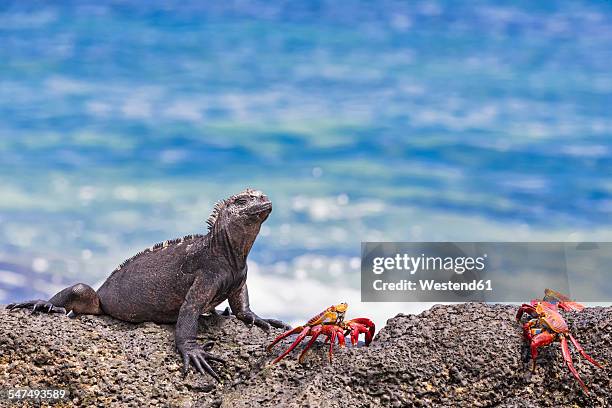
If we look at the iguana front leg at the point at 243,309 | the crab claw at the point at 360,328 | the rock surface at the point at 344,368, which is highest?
the iguana front leg at the point at 243,309

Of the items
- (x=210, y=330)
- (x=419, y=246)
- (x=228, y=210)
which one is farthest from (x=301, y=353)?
(x=419, y=246)

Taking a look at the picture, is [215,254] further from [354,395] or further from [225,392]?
[354,395]

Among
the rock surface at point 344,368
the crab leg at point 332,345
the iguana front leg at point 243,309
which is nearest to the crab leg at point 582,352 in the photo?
the rock surface at point 344,368

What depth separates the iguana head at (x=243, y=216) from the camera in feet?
20.6

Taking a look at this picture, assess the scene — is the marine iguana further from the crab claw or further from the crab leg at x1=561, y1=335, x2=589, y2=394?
the crab leg at x1=561, y1=335, x2=589, y2=394

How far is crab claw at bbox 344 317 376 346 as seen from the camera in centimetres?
590

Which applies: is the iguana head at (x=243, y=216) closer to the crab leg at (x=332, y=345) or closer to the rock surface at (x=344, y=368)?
the rock surface at (x=344, y=368)

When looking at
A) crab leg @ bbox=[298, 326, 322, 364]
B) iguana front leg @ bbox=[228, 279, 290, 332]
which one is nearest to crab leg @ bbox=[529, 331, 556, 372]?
crab leg @ bbox=[298, 326, 322, 364]

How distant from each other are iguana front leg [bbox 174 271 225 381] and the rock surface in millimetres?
80

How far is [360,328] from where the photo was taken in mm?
5945

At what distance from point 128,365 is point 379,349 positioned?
5.94 ft

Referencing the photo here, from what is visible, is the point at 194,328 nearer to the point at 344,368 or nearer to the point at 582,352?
the point at 344,368

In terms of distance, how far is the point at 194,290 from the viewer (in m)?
6.29

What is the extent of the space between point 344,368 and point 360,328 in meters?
0.51
